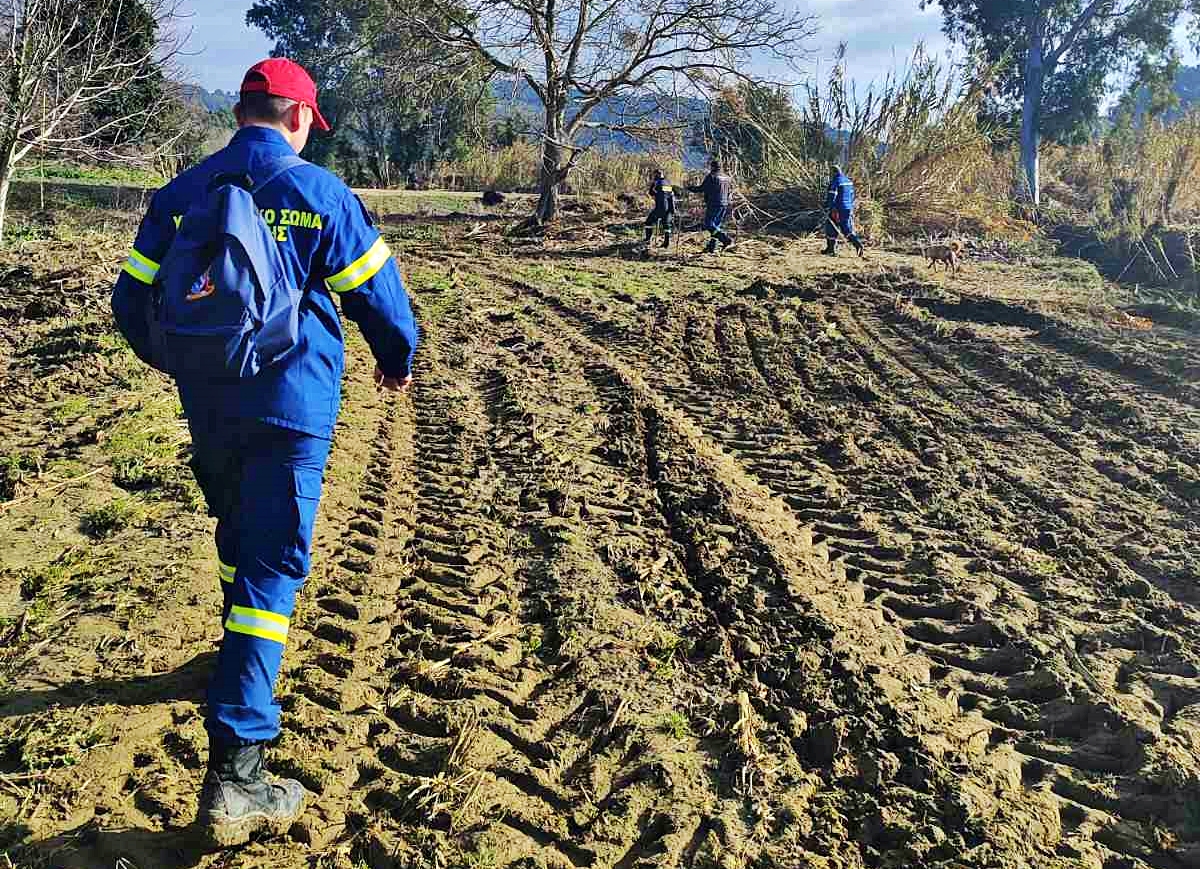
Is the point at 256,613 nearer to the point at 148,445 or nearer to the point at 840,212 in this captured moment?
the point at 148,445

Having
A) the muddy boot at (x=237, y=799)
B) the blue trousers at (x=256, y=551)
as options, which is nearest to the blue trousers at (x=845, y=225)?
the blue trousers at (x=256, y=551)

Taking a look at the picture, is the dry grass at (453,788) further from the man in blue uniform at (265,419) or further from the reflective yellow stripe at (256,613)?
the reflective yellow stripe at (256,613)

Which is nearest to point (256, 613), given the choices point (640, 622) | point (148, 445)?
point (640, 622)

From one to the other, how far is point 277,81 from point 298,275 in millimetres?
626

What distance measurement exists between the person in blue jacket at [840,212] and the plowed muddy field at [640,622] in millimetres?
8150

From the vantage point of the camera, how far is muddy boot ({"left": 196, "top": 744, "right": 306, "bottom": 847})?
2402 millimetres

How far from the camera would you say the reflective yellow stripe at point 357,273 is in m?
2.56

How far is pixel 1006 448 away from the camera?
19.9 ft

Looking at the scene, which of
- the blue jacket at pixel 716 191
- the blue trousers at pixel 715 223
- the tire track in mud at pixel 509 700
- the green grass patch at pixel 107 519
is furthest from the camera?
the blue jacket at pixel 716 191

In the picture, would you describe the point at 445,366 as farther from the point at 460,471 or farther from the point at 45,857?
the point at 45,857

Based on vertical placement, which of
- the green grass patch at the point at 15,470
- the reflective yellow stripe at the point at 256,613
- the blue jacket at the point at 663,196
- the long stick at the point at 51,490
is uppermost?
the blue jacket at the point at 663,196

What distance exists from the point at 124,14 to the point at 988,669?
1592 centimetres

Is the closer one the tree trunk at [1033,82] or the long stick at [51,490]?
the long stick at [51,490]

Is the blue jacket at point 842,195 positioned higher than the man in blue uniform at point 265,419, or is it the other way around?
the blue jacket at point 842,195
